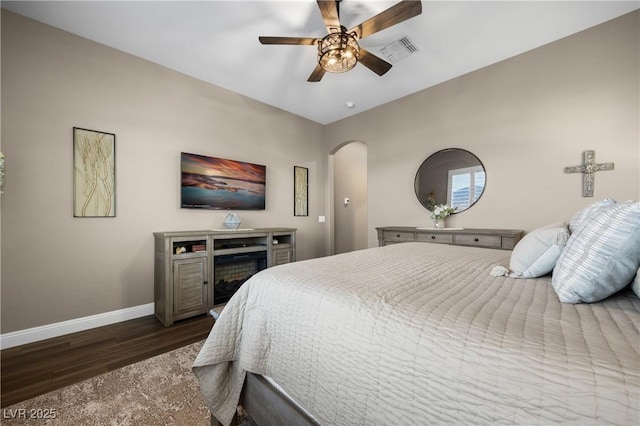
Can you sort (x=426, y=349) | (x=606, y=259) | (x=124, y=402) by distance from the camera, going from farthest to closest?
1. (x=124, y=402)
2. (x=606, y=259)
3. (x=426, y=349)

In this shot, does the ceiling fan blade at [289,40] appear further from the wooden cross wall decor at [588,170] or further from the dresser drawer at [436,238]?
the wooden cross wall decor at [588,170]

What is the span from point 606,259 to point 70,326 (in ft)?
12.3

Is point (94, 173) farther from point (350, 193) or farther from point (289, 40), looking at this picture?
point (350, 193)

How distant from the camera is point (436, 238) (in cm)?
300

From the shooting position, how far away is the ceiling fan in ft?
5.76

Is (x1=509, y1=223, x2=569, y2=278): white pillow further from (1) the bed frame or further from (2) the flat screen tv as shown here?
(2) the flat screen tv

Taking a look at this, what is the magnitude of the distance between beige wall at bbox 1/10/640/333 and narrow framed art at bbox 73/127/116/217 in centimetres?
6

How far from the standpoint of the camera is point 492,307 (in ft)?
2.68

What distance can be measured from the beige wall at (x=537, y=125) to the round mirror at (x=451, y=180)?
0.08m

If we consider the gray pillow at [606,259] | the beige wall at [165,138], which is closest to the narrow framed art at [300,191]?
the beige wall at [165,138]

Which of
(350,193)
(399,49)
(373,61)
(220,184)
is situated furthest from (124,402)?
(350,193)

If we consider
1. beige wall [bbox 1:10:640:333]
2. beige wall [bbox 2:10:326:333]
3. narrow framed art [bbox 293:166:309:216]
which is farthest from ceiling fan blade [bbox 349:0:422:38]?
narrow framed art [bbox 293:166:309:216]

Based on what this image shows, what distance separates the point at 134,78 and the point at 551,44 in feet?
14.7

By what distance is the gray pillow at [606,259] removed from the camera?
78cm
